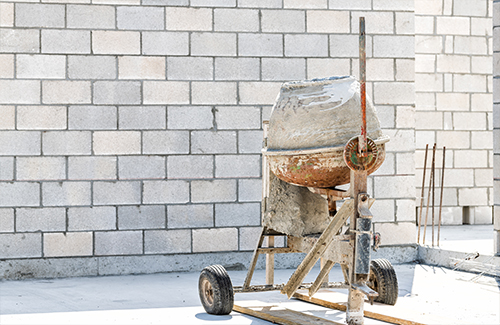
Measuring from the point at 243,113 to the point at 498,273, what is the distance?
Answer: 292 centimetres

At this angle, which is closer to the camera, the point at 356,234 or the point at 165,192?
the point at 356,234

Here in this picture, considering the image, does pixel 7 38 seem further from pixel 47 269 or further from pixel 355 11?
pixel 355 11

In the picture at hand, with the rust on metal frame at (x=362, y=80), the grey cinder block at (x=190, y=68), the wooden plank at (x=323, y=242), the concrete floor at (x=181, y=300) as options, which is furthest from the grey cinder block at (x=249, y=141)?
the rust on metal frame at (x=362, y=80)

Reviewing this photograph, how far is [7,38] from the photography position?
6.43 meters

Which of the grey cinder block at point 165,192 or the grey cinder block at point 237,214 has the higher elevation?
the grey cinder block at point 165,192

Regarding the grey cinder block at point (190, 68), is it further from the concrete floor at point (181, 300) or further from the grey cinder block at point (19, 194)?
the concrete floor at point (181, 300)

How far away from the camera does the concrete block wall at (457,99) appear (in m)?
9.29

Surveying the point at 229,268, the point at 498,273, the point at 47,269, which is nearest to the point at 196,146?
the point at 229,268

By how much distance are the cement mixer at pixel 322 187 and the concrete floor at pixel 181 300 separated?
0.87ft

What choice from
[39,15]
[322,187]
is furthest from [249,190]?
[39,15]

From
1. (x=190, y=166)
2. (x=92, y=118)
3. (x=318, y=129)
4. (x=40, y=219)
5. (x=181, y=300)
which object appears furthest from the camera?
(x=190, y=166)

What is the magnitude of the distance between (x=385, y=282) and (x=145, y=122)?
118 inches

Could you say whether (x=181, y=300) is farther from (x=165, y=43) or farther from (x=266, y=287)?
(x=165, y=43)

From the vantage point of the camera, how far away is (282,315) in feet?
15.1
